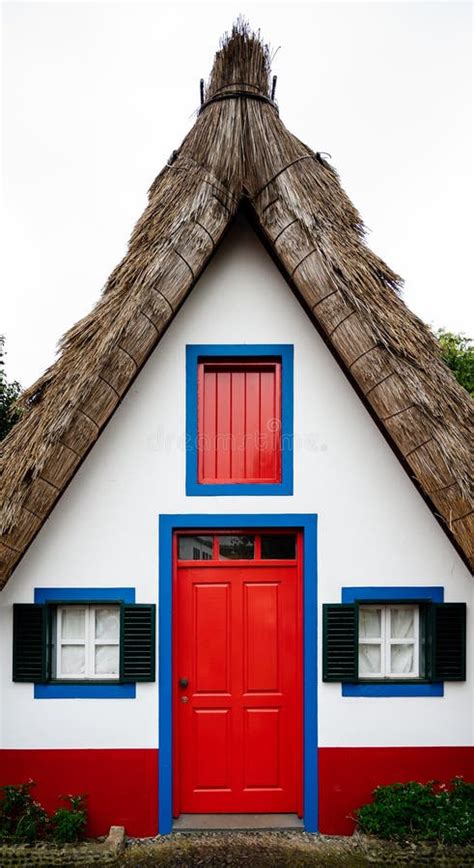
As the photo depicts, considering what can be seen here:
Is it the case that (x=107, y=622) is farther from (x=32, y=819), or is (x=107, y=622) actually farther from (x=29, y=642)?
(x=32, y=819)

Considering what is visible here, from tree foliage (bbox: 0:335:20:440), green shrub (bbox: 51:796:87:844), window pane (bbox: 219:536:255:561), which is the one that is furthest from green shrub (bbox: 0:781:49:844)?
tree foliage (bbox: 0:335:20:440)

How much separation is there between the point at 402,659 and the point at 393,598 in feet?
1.82

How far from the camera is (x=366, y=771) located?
3.89 meters

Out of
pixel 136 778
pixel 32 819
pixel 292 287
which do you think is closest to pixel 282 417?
pixel 292 287

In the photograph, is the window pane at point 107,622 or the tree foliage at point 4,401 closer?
the window pane at point 107,622

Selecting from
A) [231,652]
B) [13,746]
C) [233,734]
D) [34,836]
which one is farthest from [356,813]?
[13,746]

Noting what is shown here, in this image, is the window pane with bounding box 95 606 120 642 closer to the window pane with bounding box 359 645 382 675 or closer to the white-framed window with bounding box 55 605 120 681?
the white-framed window with bounding box 55 605 120 681

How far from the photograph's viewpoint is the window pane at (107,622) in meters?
4.02

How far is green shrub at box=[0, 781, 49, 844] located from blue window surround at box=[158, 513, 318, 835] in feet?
2.97

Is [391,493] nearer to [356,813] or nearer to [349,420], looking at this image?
[349,420]

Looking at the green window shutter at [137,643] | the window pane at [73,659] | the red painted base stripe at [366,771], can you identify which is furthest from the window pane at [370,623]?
the window pane at [73,659]

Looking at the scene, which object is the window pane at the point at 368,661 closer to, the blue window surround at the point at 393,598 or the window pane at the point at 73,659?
the blue window surround at the point at 393,598

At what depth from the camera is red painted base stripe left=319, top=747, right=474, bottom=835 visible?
3.86 m

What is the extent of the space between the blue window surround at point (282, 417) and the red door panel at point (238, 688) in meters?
0.66
